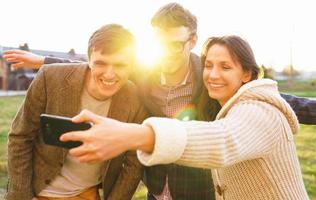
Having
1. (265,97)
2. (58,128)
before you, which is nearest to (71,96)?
(58,128)

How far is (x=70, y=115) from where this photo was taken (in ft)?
10.3

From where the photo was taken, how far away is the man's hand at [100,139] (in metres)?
1.47


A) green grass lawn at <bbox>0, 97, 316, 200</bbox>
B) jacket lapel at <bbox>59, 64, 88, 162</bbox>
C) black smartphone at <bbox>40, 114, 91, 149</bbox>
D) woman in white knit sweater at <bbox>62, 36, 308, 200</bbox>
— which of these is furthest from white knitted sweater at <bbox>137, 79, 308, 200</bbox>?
green grass lawn at <bbox>0, 97, 316, 200</bbox>

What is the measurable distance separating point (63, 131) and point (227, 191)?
105 cm

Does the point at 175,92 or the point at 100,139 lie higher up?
the point at 100,139

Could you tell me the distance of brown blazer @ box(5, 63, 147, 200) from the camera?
315cm

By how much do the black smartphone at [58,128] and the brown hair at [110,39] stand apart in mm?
1138

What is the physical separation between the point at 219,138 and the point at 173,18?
207cm

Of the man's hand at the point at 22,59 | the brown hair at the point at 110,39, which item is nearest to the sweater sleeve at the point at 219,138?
the brown hair at the point at 110,39

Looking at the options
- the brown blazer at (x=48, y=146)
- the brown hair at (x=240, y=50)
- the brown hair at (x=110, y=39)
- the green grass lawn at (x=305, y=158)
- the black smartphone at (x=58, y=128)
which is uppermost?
the brown hair at (x=110, y=39)

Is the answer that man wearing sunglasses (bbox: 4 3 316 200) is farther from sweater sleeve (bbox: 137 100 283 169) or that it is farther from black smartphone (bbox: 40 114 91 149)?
black smartphone (bbox: 40 114 91 149)

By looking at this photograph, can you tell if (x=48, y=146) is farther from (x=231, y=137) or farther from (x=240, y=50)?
(x=231, y=137)

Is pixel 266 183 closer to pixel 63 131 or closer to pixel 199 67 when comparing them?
pixel 63 131

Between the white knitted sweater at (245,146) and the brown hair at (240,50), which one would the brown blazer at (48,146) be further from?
the white knitted sweater at (245,146)
